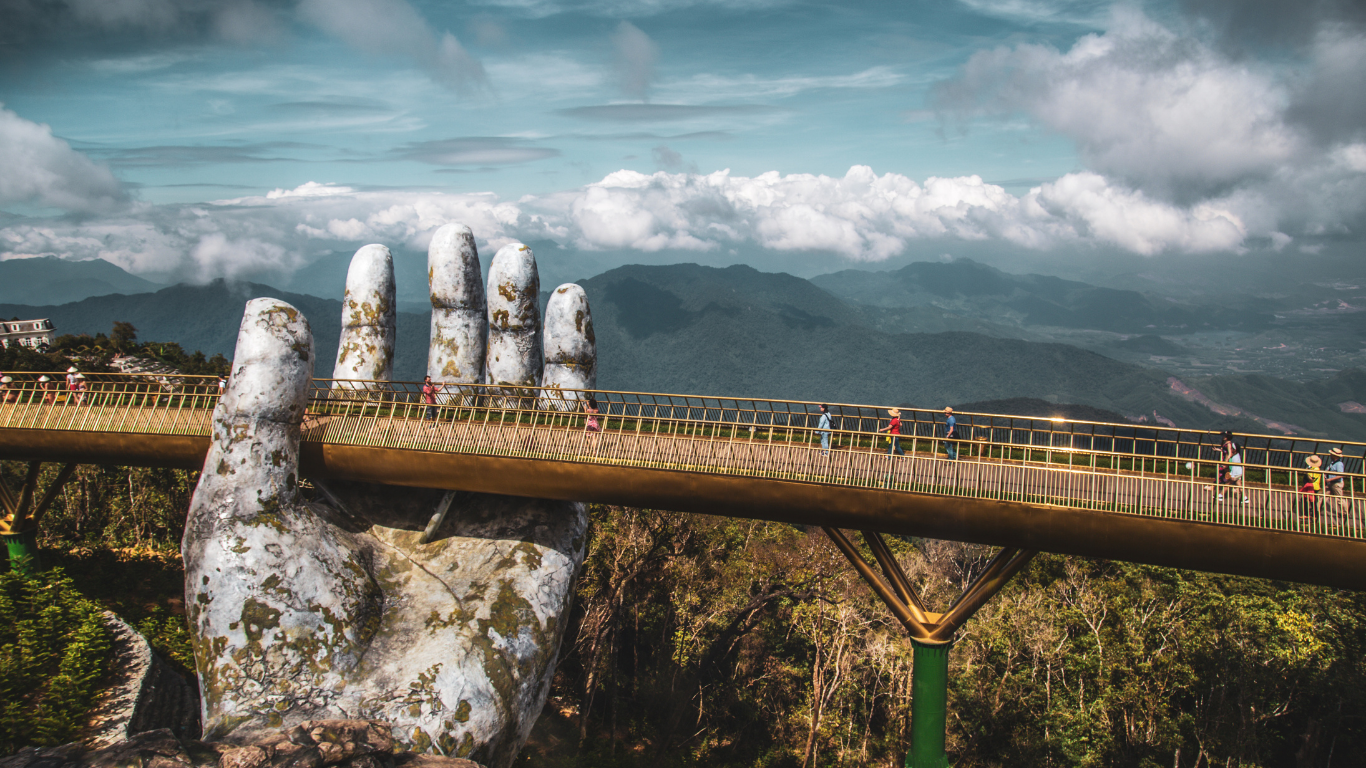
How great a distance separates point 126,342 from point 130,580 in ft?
142

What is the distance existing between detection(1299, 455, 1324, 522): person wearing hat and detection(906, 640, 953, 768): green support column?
7455 mm

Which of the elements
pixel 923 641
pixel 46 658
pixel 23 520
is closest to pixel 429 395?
pixel 46 658

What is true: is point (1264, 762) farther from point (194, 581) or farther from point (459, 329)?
point (194, 581)

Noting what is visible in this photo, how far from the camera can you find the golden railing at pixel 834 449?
1467 cm

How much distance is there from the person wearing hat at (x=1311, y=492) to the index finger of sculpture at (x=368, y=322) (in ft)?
76.5

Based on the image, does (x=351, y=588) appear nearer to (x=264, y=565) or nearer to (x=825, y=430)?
(x=264, y=565)

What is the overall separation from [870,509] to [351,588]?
11728 millimetres

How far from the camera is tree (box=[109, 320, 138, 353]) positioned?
61903 mm

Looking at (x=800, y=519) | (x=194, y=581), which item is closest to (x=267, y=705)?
(x=194, y=581)

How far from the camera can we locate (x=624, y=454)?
17656 mm

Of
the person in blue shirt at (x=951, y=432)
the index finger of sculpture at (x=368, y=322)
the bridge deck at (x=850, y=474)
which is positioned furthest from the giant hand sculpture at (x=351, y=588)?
the person in blue shirt at (x=951, y=432)

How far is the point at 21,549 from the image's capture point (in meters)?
27.5

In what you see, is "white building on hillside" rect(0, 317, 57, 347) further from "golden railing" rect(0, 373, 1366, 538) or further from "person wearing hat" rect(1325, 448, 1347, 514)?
"person wearing hat" rect(1325, 448, 1347, 514)

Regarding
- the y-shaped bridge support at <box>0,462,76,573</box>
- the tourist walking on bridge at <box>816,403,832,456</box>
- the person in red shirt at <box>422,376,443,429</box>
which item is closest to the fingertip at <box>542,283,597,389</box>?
the person in red shirt at <box>422,376,443,429</box>
